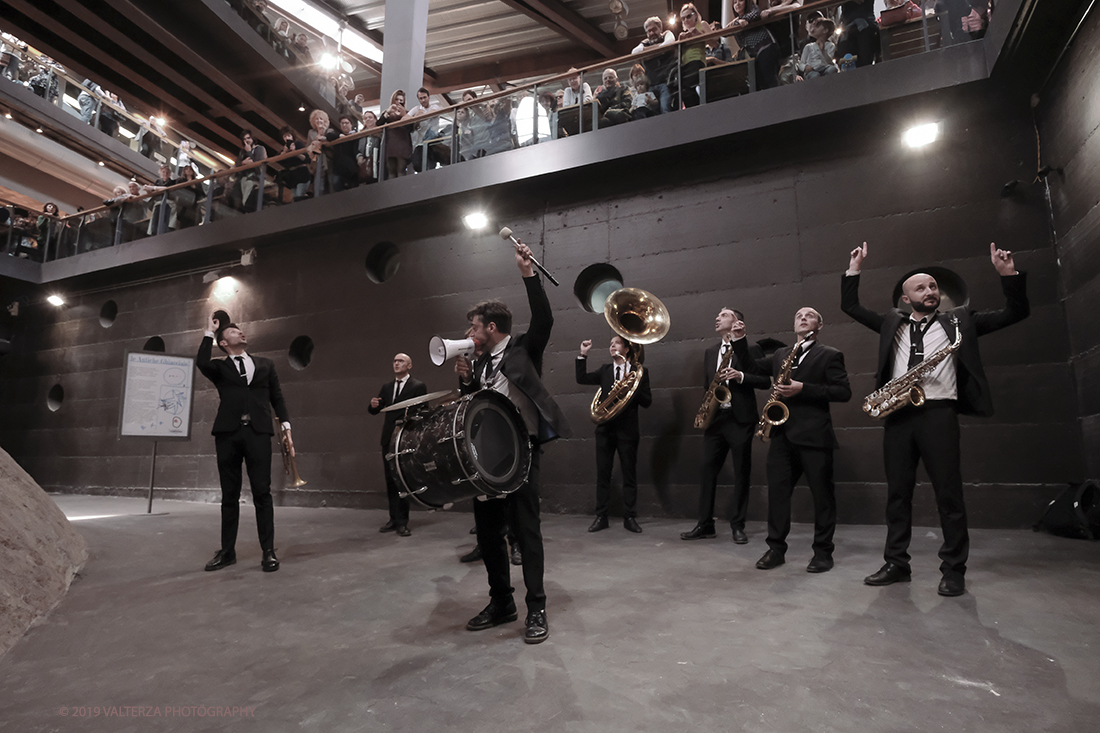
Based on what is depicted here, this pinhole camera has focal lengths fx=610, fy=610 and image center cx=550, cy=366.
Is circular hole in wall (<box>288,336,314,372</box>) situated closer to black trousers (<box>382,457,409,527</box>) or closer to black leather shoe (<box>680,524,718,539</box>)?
black trousers (<box>382,457,409,527</box>)

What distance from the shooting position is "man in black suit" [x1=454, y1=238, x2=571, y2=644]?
2812 millimetres

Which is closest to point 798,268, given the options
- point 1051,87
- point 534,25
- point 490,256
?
point 1051,87

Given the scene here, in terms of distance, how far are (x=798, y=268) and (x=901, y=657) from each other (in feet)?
13.9

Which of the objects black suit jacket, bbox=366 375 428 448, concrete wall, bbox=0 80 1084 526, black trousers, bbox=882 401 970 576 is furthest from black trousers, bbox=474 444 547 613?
concrete wall, bbox=0 80 1084 526

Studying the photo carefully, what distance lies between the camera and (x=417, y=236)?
25.9 ft

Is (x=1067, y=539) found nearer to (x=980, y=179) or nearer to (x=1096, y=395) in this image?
(x=1096, y=395)

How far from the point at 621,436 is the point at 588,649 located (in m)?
3.04

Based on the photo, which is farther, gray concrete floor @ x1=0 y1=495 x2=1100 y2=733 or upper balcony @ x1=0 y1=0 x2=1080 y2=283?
upper balcony @ x1=0 y1=0 x2=1080 y2=283

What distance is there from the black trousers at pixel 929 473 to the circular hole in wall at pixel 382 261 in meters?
6.48

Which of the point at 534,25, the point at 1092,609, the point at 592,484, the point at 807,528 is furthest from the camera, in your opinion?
the point at 534,25

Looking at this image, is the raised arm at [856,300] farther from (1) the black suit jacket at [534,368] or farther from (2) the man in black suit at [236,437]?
(2) the man in black suit at [236,437]

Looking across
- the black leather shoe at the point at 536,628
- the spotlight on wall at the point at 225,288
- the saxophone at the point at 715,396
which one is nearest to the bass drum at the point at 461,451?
the black leather shoe at the point at 536,628

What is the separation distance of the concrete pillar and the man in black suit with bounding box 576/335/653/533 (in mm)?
7492

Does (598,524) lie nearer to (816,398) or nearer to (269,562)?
(816,398)
